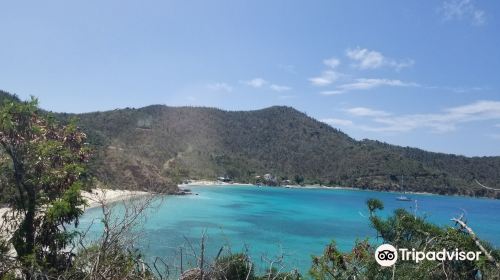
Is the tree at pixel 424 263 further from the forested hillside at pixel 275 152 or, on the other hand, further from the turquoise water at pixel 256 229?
the forested hillside at pixel 275 152

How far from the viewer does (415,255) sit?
8531 millimetres

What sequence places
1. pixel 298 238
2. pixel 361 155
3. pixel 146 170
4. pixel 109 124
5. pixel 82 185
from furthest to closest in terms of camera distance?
pixel 361 155 → pixel 109 124 → pixel 146 170 → pixel 298 238 → pixel 82 185

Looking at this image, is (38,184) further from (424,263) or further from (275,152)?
(275,152)

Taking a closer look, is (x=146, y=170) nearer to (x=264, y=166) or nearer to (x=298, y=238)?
(x=298, y=238)

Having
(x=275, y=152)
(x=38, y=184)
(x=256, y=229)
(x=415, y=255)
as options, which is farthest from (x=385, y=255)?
(x=275, y=152)

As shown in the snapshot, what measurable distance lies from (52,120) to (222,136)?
132m

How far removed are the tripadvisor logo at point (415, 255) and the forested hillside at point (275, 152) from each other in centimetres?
9543

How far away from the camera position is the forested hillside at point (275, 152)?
122m

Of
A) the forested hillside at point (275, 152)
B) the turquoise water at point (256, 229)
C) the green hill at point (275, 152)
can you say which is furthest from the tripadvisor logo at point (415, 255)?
the green hill at point (275, 152)

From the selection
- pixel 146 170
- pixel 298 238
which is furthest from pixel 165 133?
pixel 298 238

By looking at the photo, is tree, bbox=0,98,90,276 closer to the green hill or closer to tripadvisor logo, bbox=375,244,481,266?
tripadvisor logo, bbox=375,244,481,266

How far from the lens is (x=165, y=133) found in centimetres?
12900

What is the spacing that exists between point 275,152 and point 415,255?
13583cm

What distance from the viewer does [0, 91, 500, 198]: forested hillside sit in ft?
399
